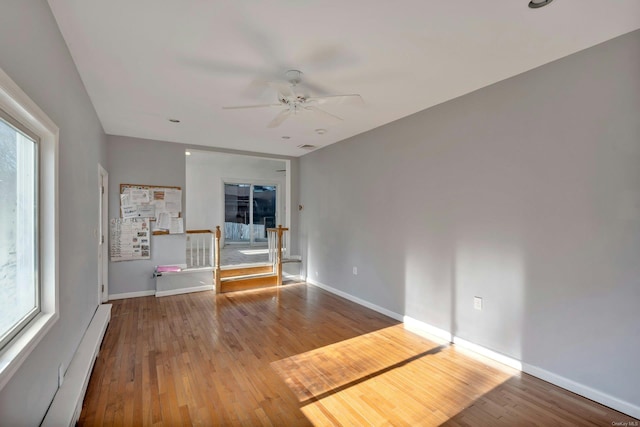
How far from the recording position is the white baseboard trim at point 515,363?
7.00ft

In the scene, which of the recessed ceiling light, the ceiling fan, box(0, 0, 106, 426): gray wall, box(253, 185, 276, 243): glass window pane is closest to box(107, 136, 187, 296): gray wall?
box(0, 0, 106, 426): gray wall

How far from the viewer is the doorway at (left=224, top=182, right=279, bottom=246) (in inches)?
364

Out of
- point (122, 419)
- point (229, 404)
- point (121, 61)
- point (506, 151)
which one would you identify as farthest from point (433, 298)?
point (121, 61)

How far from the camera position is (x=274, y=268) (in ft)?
19.7

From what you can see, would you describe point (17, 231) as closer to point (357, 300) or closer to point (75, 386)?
point (75, 386)

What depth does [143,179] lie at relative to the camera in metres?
4.99

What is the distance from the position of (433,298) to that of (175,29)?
349 cm

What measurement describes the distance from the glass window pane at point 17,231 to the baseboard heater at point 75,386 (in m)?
0.63

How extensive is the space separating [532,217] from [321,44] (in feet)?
7.36

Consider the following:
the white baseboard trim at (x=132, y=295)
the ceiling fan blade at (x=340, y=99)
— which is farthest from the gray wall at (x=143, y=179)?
the ceiling fan blade at (x=340, y=99)

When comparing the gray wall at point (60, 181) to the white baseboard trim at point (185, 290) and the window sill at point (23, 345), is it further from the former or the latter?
the white baseboard trim at point (185, 290)

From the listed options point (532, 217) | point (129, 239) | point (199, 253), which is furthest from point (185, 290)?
point (532, 217)

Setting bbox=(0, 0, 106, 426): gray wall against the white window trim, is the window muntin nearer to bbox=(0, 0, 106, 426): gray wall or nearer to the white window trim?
the white window trim

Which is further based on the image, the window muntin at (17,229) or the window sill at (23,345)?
the window muntin at (17,229)
